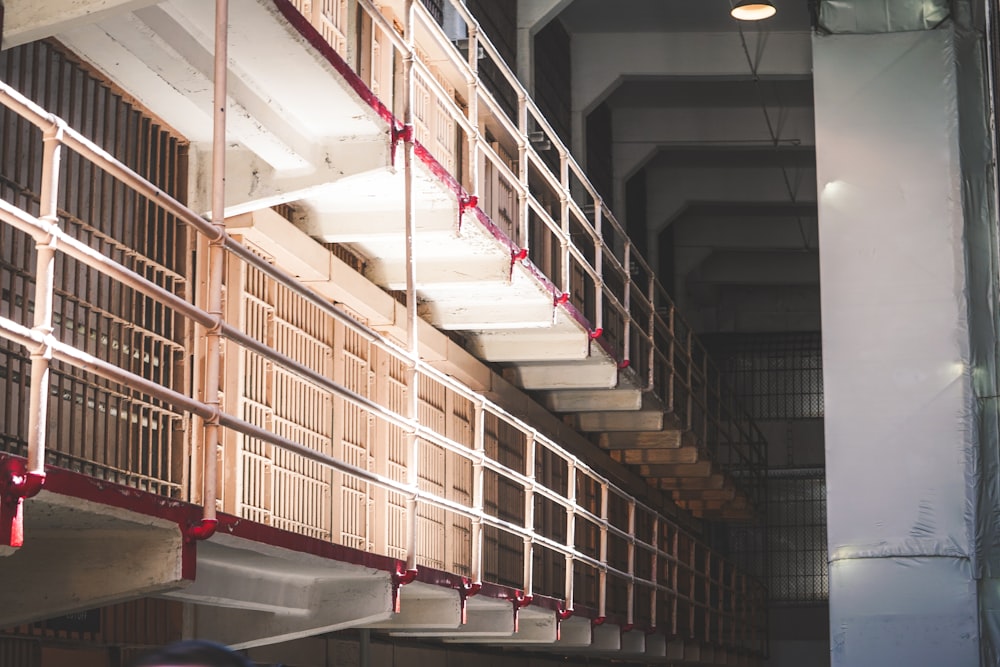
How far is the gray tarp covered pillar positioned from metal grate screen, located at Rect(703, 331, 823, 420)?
1277 centimetres

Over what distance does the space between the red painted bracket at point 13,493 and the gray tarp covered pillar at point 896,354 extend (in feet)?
27.0

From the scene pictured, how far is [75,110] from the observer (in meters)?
6.45

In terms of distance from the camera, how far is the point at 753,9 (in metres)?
14.9

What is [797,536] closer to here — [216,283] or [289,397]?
[289,397]

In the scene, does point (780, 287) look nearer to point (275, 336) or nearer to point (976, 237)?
point (976, 237)

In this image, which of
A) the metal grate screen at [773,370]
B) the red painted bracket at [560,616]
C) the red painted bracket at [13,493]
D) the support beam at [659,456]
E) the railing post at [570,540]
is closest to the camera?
the red painted bracket at [13,493]

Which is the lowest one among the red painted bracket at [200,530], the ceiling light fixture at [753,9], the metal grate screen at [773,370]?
the red painted bracket at [200,530]

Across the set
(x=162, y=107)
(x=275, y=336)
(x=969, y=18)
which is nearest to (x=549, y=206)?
(x=969, y=18)

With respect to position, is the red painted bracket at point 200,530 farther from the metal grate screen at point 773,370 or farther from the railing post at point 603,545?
the metal grate screen at point 773,370

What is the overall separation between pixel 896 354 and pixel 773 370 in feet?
43.2

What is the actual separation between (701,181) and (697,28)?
3.80 m

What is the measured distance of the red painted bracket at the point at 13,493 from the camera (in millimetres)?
4062

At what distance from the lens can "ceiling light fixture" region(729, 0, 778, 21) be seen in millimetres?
14820

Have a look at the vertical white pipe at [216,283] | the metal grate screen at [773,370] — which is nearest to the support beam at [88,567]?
the vertical white pipe at [216,283]
